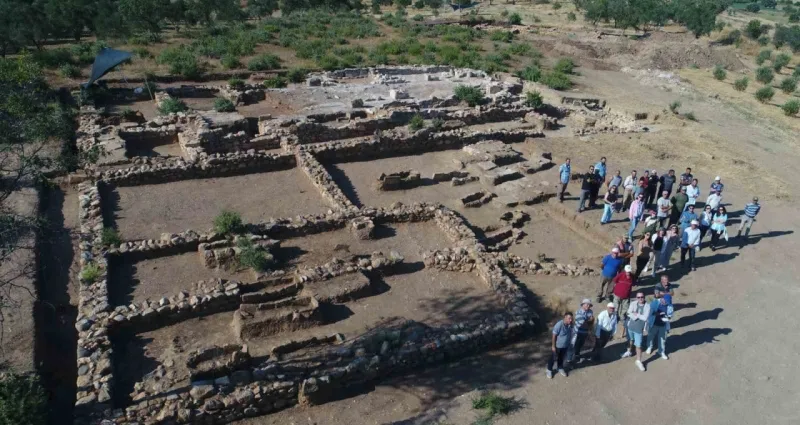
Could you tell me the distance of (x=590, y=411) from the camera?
8.53 metres

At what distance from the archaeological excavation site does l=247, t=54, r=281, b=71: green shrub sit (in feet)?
22.4

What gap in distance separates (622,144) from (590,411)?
15.7 meters

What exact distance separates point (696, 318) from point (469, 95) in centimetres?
1684

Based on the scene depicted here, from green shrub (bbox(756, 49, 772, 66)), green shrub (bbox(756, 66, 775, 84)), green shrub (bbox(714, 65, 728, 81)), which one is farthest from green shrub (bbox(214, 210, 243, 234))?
green shrub (bbox(756, 49, 772, 66))

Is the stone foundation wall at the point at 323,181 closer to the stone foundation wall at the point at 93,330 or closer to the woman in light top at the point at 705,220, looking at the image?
the stone foundation wall at the point at 93,330

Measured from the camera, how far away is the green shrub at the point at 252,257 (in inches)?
484

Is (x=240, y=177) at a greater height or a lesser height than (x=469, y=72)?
lesser

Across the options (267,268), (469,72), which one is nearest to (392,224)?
(267,268)

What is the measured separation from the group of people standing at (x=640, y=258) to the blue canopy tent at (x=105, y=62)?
20.3 meters

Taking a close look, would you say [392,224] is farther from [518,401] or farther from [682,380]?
[682,380]

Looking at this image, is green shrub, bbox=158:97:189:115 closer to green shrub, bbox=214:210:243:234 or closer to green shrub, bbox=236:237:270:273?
green shrub, bbox=214:210:243:234

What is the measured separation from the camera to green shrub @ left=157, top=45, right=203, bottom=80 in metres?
27.9

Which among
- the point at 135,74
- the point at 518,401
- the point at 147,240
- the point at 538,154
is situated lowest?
the point at 518,401

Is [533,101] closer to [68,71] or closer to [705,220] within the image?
[705,220]
